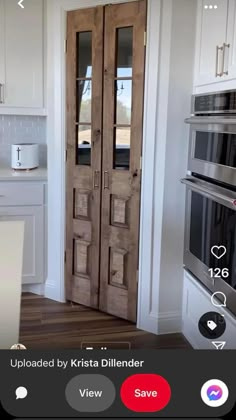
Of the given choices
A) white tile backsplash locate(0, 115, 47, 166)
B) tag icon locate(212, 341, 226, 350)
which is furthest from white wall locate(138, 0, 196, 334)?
tag icon locate(212, 341, 226, 350)

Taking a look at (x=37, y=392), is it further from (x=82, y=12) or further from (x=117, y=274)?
(x=82, y=12)

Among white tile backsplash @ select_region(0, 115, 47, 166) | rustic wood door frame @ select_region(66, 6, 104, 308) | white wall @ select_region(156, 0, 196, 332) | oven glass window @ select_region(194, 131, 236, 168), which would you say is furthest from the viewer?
white tile backsplash @ select_region(0, 115, 47, 166)

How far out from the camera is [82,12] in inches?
69.0

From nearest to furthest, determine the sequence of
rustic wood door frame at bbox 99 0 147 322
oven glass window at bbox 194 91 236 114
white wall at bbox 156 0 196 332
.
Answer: oven glass window at bbox 194 91 236 114, white wall at bbox 156 0 196 332, rustic wood door frame at bbox 99 0 147 322

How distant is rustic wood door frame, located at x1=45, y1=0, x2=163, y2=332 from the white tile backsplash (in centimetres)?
43

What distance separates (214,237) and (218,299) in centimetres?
37

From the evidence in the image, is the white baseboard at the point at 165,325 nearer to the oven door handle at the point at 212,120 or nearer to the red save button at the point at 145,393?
the red save button at the point at 145,393

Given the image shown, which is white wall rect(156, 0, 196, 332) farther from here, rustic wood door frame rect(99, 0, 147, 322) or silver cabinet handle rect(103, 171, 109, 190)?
silver cabinet handle rect(103, 171, 109, 190)

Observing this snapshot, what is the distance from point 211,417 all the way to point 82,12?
1716mm

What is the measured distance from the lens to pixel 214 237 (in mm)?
839

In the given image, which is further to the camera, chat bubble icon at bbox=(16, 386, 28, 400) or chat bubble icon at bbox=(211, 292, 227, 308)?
chat bubble icon at bbox=(211, 292, 227, 308)

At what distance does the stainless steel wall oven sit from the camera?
65 centimetres

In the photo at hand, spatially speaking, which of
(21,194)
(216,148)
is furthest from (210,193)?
(21,194)

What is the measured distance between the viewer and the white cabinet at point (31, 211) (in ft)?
6.49
